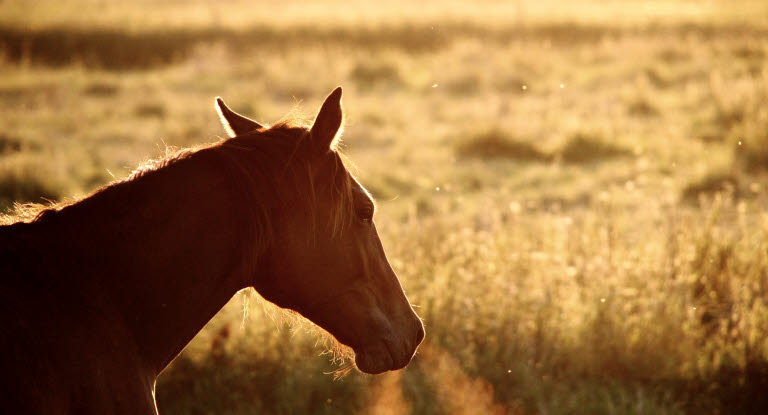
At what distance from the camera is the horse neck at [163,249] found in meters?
2.37

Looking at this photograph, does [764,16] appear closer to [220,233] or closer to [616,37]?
[616,37]

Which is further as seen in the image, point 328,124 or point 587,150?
point 587,150

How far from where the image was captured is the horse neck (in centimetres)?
237

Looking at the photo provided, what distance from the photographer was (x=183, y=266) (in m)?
2.47

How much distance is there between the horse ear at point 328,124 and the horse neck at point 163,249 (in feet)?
1.01

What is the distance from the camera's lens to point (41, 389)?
2.06m

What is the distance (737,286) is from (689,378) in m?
0.67

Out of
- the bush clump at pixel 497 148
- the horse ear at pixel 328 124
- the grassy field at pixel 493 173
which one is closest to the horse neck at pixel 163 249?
the horse ear at pixel 328 124

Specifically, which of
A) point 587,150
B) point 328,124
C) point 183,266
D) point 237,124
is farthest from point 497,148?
→ point 183,266

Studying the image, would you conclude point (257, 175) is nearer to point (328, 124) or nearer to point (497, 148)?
point (328, 124)

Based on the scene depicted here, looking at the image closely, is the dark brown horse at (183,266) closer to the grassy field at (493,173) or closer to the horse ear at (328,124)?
the horse ear at (328,124)

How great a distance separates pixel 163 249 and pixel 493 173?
860 cm

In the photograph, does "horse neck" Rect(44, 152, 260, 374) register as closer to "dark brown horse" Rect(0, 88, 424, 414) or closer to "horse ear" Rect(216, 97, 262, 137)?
"dark brown horse" Rect(0, 88, 424, 414)

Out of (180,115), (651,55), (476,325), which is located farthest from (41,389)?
(651,55)
